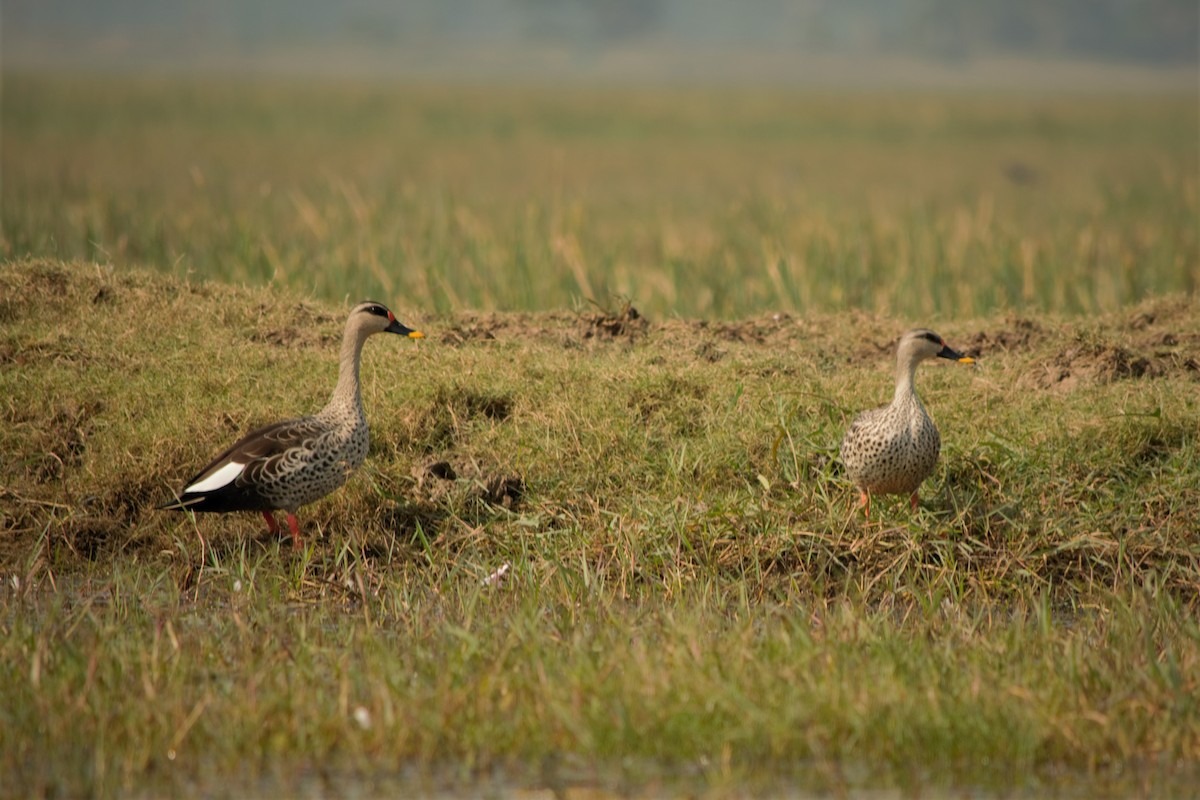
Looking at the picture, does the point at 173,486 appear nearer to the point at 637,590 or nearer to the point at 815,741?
the point at 637,590

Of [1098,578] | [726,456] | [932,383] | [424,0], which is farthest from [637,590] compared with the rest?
[424,0]

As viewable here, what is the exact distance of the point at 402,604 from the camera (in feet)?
18.4

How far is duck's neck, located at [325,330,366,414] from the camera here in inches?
251

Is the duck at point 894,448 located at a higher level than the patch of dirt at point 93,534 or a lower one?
higher

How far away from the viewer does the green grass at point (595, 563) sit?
4.45 metres

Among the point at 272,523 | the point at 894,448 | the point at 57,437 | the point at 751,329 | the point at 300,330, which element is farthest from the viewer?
the point at 751,329

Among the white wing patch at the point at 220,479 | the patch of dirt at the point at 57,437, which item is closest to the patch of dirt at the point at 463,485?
the white wing patch at the point at 220,479

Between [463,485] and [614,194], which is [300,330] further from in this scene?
[614,194]

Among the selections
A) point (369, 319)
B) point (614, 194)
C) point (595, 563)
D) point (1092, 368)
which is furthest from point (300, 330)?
point (614, 194)

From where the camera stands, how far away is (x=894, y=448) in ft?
19.0

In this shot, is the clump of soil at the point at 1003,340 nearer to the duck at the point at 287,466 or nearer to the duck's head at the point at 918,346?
the duck's head at the point at 918,346

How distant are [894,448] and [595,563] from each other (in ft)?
4.26

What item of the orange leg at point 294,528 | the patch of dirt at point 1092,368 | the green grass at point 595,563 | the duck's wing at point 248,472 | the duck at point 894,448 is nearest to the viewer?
the green grass at point 595,563

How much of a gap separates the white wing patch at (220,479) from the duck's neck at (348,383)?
1.64ft
